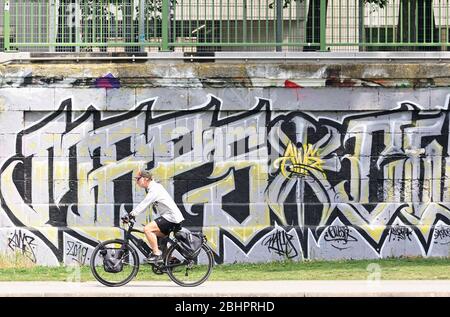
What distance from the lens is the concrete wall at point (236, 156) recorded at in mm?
16766

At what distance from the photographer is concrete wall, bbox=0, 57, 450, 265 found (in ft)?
55.0

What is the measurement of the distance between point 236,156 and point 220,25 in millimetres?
2080

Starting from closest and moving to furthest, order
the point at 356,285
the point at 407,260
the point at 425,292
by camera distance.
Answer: the point at 425,292 → the point at 356,285 → the point at 407,260

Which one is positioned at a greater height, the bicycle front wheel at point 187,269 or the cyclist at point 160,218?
the cyclist at point 160,218

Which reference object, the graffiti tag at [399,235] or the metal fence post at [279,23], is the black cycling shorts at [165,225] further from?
the metal fence post at [279,23]

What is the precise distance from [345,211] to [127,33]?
4.30m

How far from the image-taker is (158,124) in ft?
55.3

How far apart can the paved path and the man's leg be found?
0.51 meters

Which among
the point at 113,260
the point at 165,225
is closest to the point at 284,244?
the point at 165,225

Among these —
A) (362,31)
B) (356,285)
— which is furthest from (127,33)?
(356,285)

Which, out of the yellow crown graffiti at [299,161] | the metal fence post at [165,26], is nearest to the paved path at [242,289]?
the yellow crown graffiti at [299,161]

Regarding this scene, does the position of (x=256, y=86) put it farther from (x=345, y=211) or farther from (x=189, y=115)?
(x=345, y=211)

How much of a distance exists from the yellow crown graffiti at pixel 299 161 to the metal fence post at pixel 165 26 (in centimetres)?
244

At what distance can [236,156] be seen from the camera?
16.9 metres
